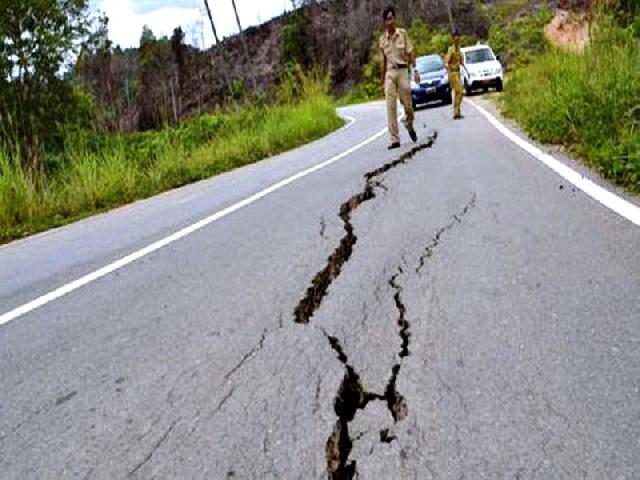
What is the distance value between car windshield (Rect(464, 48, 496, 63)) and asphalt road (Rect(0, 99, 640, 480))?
718 inches

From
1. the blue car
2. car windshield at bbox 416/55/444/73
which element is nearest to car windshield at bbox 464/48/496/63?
car windshield at bbox 416/55/444/73

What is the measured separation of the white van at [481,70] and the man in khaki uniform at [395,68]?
13.0 m

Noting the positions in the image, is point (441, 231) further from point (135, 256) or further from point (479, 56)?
point (479, 56)

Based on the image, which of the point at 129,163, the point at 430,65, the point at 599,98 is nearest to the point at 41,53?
the point at 430,65

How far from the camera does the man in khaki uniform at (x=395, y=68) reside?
31.3ft

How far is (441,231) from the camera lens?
446 cm

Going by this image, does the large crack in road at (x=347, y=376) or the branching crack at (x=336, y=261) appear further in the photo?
the branching crack at (x=336, y=261)

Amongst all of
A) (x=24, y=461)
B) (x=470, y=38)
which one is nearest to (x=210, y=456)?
(x=24, y=461)

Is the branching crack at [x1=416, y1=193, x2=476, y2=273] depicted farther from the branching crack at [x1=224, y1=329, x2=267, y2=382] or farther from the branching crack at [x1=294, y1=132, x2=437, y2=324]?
the branching crack at [x1=224, y1=329, x2=267, y2=382]

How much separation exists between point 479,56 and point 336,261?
20040 millimetres

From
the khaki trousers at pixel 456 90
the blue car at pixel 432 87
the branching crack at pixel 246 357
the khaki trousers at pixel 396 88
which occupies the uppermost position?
the khaki trousers at pixel 396 88

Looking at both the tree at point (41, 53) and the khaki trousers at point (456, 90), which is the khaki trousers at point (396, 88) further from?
the tree at point (41, 53)

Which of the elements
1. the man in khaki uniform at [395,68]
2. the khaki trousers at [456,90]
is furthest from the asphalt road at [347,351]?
the khaki trousers at [456,90]

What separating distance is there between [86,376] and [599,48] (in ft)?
22.1
